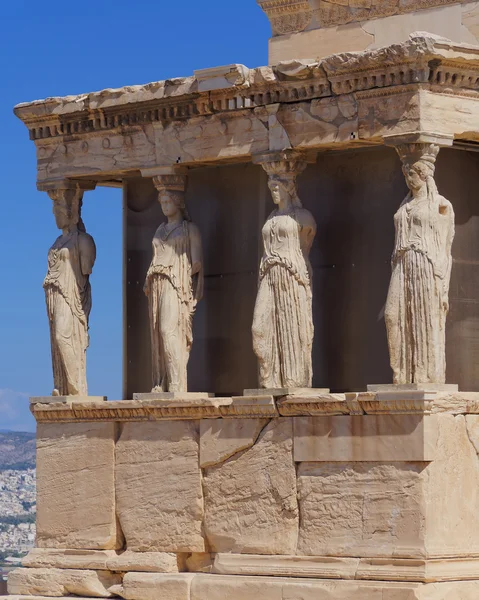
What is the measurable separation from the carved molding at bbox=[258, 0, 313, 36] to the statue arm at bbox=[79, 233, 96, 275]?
2543 millimetres

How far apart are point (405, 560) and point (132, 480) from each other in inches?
118

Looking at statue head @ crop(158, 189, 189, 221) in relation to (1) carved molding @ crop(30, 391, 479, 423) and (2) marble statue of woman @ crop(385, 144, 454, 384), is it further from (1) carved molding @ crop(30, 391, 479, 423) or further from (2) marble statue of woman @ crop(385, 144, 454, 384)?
(2) marble statue of woman @ crop(385, 144, 454, 384)

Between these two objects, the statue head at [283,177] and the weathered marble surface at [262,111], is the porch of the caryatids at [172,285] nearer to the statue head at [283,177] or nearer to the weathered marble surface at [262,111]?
the weathered marble surface at [262,111]

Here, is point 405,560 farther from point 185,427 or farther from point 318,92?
point 318,92

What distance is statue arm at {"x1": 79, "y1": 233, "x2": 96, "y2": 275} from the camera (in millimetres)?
20750

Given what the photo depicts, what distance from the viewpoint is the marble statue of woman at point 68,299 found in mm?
20594

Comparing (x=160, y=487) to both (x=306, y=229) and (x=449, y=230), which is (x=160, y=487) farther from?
(x=449, y=230)

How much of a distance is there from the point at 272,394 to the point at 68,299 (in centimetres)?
269

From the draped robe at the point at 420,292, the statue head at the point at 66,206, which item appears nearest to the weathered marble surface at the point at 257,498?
the draped robe at the point at 420,292

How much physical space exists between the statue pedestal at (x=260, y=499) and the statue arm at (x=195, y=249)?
127 cm

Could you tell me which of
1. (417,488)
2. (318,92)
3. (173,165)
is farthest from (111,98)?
(417,488)

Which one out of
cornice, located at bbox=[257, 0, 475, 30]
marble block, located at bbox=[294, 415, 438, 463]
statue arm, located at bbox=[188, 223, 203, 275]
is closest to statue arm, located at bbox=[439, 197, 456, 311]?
marble block, located at bbox=[294, 415, 438, 463]

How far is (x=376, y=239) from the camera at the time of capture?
1927cm

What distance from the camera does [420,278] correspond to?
1811 centimetres
